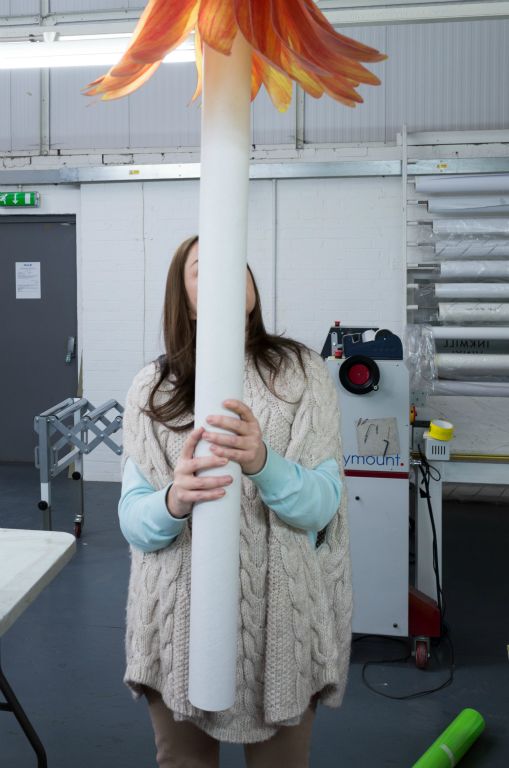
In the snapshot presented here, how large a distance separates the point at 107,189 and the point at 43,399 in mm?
1795

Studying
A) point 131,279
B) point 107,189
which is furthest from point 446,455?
point 107,189

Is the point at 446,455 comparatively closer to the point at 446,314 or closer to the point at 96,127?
the point at 446,314

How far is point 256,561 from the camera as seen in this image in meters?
0.97

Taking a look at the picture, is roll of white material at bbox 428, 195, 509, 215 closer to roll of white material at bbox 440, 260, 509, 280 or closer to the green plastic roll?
roll of white material at bbox 440, 260, 509, 280

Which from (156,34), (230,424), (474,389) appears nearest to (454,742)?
(474,389)

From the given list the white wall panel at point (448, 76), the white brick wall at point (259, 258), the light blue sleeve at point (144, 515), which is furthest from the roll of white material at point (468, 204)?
the light blue sleeve at point (144, 515)

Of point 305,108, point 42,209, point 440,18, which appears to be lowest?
point 42,209

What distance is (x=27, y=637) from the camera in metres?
2.79

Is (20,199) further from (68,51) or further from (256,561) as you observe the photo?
(256,561)

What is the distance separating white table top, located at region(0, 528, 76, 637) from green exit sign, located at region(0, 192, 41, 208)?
14.6 ft

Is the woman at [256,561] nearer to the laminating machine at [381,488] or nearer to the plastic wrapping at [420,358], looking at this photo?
the laminating machine at [381,488]

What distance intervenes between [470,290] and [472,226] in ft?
1.37

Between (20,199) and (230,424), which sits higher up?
(20,199)

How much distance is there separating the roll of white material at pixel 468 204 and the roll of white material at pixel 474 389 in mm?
1482
